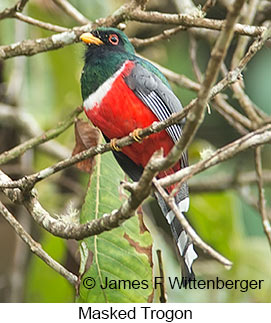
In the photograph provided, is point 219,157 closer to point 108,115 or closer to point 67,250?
point 108,115

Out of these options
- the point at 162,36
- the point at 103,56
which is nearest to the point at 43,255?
the point at 103,56

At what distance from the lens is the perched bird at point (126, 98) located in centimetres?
329

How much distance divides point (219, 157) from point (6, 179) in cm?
109

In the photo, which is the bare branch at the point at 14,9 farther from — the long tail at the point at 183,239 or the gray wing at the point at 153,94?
the long tail at the point at 183,239

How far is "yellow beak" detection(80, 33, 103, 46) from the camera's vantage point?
320cm

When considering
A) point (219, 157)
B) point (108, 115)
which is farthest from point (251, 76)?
point (219, 157)

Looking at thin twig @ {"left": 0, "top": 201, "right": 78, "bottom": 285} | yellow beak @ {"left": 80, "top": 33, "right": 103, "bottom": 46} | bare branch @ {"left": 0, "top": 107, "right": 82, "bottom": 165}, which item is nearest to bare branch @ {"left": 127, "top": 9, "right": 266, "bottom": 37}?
yellow beak @ {"left": 80, "top": 33, "right": 103, "bottom": 46}

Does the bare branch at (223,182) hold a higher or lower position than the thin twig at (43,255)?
higher

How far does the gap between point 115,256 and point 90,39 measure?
103cm

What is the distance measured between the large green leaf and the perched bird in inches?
9.9

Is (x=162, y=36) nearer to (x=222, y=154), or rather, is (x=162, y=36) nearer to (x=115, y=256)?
(x=115, y=256)

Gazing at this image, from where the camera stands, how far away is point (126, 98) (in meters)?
3.32

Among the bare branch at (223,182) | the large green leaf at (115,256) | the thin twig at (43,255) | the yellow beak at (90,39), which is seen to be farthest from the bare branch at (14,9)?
the bare branch at (223,182)
